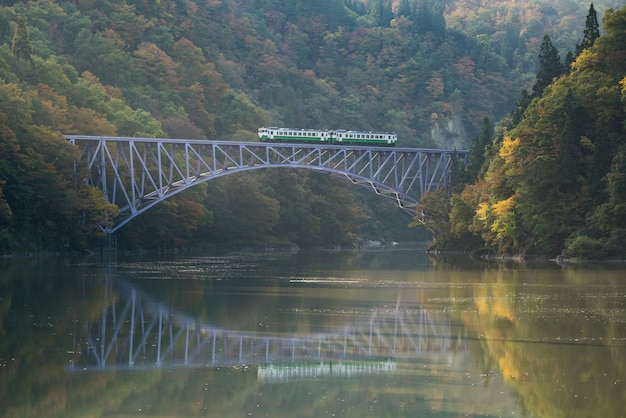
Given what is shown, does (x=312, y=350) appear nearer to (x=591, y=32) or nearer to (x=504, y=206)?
(x=504, y=206)

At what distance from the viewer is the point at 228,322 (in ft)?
113

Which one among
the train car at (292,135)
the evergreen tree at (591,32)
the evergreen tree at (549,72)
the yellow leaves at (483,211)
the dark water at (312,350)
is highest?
the evergreen tree at (591,32)

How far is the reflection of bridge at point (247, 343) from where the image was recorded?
26.4 metres

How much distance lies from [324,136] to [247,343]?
280 ft

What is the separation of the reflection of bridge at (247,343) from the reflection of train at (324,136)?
75.2 metres

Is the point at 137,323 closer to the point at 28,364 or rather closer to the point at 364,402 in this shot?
the point at 28,364

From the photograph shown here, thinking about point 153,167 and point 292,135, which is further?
point 292,135

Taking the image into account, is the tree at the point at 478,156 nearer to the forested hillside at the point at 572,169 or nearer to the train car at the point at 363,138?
the train car at the point at 363,138

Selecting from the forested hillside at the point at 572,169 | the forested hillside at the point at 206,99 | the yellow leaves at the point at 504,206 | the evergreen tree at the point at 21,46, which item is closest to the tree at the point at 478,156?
the forested hillside at the point at 572,169

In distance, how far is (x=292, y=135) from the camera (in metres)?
113

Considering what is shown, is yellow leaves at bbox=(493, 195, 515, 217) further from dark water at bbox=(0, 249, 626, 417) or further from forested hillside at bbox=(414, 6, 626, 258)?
dark water at bbox=(0, 249, 626, 417)

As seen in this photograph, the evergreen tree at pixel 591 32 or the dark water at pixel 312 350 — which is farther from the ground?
the evergreen tree at pixel 591 32

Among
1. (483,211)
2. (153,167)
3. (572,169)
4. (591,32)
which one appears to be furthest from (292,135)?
(572,169)

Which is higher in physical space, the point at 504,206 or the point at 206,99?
the point at 206,99
